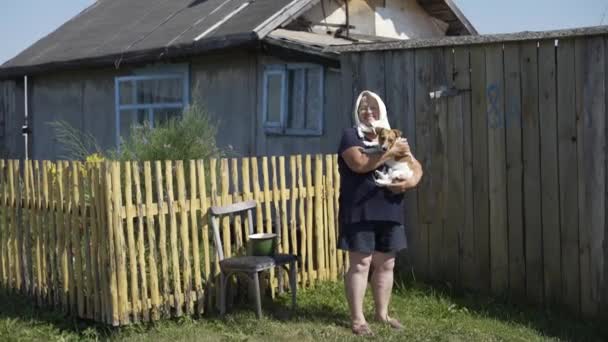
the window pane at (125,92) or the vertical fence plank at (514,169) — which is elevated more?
the window pane at (125,92)

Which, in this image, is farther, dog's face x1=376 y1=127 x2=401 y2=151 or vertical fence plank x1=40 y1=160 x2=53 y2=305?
vertical fence plank x1=40 y1=160 x2=53 y2=305

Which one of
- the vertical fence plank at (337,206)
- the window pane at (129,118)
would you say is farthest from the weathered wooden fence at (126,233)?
the window pane at (129,118)

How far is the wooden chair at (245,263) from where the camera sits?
223 inches

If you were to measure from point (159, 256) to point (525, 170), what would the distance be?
3.03m

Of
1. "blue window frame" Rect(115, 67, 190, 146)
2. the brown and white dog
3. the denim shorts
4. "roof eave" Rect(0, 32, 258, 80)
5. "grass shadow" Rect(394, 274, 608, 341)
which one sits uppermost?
"roof eave" Rect(0, 32, 258, 80)

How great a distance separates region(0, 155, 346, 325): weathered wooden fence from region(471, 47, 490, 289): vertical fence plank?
1366mm

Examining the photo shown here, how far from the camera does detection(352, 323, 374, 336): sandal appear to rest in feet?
17.7

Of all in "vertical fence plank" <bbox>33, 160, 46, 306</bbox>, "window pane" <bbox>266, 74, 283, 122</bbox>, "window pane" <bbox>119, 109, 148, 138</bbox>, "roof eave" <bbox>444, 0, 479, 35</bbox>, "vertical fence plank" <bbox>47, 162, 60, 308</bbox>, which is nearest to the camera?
"vertical fence plank" <bbox>47, 162, 60, 308</bbox>

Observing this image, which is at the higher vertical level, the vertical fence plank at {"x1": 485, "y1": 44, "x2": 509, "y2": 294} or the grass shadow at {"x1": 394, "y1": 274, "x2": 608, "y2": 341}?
the vertical fence plank at {"x1": 485, "y1": 44, "x2": 509, "y2": 294}

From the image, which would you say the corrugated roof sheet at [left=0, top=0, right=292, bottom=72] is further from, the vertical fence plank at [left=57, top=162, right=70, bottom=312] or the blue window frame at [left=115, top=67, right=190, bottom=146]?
the vertical fence plank at [left=57, top=162, right=70, bottom=312]

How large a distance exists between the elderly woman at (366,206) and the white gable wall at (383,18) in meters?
5.61

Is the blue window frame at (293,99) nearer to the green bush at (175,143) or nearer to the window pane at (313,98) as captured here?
the window pane at (313,98)

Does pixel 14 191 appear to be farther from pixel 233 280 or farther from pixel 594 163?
pixel 594 163

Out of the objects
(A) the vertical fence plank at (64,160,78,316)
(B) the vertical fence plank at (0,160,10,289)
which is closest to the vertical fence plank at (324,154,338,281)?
(A) the vertical fence plank at (64,160,78,316)
